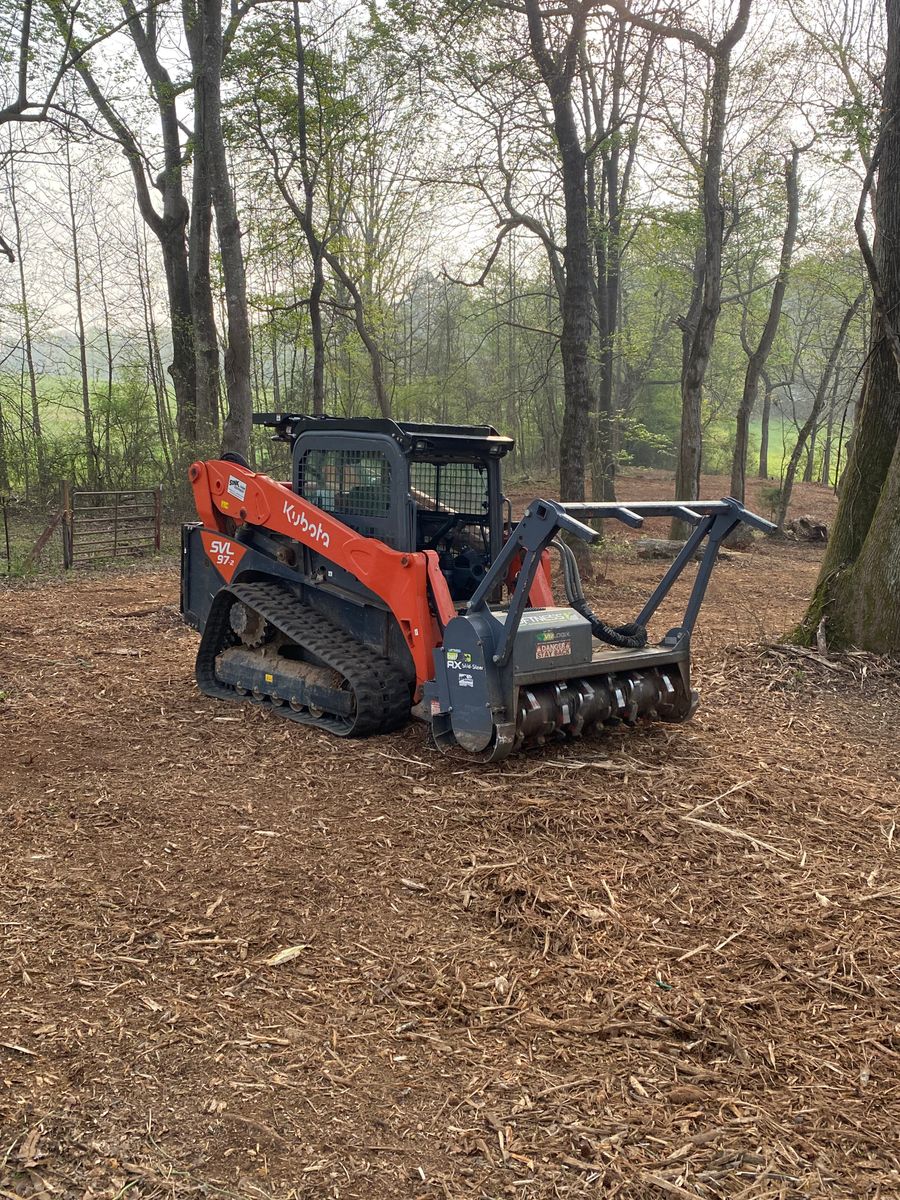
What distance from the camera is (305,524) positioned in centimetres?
662

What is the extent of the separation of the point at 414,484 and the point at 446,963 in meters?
3.74

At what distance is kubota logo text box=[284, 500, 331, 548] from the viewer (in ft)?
21.2

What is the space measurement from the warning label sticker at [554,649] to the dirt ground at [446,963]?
630 mm

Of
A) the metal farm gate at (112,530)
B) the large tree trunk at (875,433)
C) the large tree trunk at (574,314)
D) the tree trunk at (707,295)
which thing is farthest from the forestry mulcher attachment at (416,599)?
the tree trunk at (707,295)

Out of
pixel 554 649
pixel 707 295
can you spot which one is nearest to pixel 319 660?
pixel 554 649

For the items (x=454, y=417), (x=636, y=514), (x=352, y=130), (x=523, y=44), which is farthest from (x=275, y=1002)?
(x=454, y=417)

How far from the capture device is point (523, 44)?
12211 millimetres

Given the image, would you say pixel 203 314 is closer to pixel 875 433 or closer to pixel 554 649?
pixel 875 433

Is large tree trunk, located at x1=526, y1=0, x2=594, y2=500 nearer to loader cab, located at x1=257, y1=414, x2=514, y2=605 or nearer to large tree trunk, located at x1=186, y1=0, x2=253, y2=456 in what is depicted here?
large tree trunk, located at x1=186, y1=0, x2=253, y2=456

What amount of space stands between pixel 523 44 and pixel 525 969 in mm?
12167

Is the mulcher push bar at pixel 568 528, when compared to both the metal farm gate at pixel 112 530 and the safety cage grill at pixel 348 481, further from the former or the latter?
the metal farm gate at pixel 112 530

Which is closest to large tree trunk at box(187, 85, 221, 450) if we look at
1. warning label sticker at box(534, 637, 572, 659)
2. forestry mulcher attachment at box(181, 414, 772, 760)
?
forestry mulcher attachment at box(181, 414, 772, 760)

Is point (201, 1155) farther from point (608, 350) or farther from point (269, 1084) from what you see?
point (608, 350)

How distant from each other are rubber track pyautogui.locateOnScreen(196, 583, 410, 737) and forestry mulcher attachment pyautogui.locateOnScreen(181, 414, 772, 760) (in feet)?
0.05
